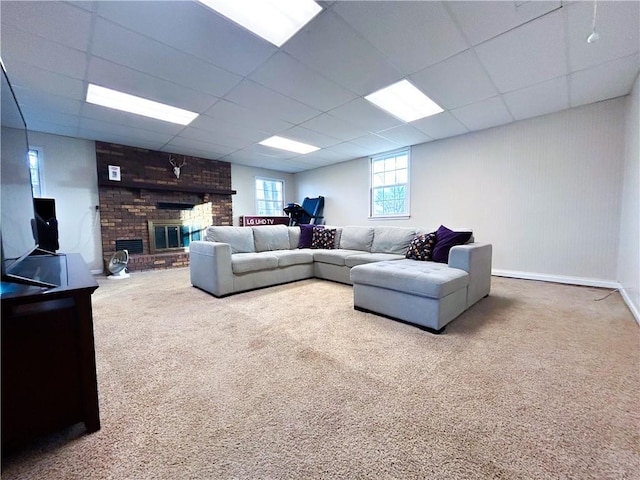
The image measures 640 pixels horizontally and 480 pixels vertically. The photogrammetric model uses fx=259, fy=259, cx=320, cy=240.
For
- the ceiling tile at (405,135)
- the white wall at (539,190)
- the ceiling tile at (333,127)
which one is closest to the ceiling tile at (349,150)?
the ceiling tile at (333,127)

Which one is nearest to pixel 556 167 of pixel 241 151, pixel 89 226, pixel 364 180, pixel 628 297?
pixel 628 297

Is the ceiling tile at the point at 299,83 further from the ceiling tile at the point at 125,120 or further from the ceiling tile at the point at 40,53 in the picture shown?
the ceiling tile at the point at 125,120

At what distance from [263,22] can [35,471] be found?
2.66m

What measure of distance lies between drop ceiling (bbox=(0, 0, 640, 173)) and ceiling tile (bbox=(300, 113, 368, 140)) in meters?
0.04

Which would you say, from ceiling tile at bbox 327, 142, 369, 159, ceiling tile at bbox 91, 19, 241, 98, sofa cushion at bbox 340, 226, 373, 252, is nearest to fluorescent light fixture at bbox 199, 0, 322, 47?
ceiling tile at bbox 91, 19, 241, 98

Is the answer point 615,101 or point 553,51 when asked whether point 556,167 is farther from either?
point 553,51

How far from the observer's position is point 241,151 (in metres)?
5.20

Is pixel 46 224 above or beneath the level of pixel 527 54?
beneath

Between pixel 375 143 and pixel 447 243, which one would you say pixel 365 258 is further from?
pixel 375 143

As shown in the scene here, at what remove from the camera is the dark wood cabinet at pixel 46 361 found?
899 millimetres

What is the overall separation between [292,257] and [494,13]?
303 centimetres

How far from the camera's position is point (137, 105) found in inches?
125

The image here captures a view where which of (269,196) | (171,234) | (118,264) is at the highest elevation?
(269,196)

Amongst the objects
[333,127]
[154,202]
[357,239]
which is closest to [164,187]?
[154,202]
